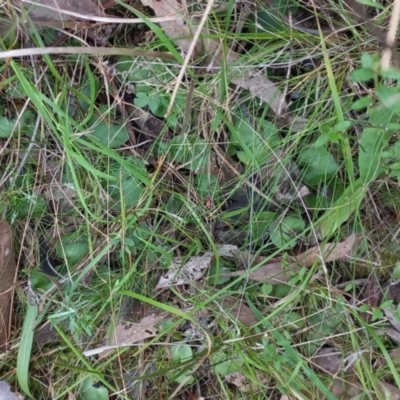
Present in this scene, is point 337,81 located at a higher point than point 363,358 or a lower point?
higher

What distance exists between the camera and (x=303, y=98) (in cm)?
127

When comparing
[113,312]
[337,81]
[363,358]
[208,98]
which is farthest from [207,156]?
[363,358]

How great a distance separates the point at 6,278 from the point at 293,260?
724 mm

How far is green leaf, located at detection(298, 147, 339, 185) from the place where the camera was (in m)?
1.25

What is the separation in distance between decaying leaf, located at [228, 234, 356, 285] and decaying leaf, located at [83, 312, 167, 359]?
0.22 metres

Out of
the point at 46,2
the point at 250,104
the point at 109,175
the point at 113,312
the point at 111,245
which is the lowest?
the point at 113,312

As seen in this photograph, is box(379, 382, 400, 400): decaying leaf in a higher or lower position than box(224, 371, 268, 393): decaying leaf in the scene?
higher

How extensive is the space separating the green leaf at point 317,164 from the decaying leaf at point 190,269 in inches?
9.9

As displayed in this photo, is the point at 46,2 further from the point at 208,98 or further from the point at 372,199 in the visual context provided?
the point at 372,199

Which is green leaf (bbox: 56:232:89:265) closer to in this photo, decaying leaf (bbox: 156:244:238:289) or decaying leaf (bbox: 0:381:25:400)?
decaying leaf (bbox: 156:244:238:289)

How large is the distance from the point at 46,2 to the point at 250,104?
54cm

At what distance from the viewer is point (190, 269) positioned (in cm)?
132

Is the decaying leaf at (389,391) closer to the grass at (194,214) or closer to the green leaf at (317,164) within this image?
the grass at (194,214)

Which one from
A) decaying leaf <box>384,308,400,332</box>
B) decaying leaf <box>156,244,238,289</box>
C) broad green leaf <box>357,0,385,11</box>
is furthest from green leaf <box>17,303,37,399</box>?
broad green leaf <box>357,0,385,11</box>
